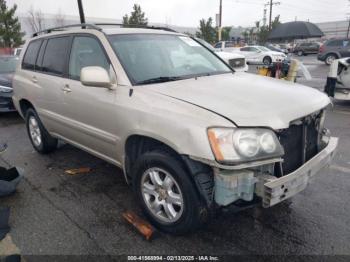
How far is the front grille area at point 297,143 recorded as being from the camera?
2586mm

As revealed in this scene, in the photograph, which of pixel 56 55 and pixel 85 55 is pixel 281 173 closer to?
pixel 85 55

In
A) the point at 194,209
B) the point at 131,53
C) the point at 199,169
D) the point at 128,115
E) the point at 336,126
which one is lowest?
the point at 336,126

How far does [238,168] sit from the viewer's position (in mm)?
2271

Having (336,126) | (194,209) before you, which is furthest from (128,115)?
(336,126)

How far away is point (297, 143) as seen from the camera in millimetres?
2729

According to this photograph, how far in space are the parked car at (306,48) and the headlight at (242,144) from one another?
36639 mm

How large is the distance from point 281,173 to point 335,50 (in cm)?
2231

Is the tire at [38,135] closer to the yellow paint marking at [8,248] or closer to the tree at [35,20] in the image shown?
the yellow paint marking at [8,248]

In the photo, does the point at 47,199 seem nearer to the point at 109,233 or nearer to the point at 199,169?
the point at 109,233

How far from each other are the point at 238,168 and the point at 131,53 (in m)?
1.76

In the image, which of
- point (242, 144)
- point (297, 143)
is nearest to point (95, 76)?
point (242, 144)

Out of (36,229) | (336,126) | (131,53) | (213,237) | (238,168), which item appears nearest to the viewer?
(238,168)

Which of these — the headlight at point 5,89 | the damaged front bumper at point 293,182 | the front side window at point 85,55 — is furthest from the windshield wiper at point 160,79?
the headlight at point 5,89

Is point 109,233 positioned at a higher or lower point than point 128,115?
lower
